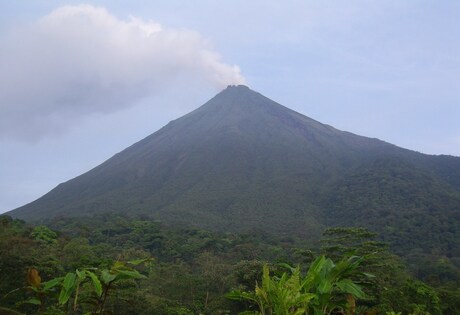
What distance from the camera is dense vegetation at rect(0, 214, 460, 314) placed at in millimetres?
2666

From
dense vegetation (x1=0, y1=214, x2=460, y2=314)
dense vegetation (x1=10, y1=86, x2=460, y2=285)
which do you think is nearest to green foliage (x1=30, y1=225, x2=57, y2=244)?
dense vegetation (x1=0, y1=214, x2=460, y2=314)

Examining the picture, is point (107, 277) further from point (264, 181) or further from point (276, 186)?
point (264, 181)

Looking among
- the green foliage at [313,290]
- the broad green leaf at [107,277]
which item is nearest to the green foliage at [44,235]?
the broad green leaf at [107,277]

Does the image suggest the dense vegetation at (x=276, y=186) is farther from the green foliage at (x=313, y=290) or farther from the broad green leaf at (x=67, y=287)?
the broad green leaf at (x=67, y=287)

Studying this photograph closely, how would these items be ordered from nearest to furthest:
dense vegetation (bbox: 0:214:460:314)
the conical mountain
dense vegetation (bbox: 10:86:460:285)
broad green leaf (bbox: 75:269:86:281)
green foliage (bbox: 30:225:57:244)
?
1. broad green leaf (bbox: 75:269:86:281)
2. dense vegetation (bbox: 0:214:460:314)
3. green foliage (bbox: 30:225:57:244)
4. dense vegetation (bbox: 10:86:460:285)
5. the conical mountain

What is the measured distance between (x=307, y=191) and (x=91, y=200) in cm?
2946

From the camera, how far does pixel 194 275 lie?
850 inches

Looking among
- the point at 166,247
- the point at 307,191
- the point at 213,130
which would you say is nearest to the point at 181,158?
the point at 213,130

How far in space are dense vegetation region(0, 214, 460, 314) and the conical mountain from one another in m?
12.5

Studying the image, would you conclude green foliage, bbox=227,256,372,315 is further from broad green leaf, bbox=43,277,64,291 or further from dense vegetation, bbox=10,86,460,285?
dense vegetation, bbox=10,86,460,285

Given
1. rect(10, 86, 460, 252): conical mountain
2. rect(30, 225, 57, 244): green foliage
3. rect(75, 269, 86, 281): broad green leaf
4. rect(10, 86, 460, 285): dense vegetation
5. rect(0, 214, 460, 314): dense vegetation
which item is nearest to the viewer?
rect(75, 269, 86, 281): broad green leaf

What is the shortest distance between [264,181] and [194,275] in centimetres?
4778

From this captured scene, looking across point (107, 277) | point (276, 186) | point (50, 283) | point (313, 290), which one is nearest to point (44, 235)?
point (50, 283)

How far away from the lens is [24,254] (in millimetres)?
16469
